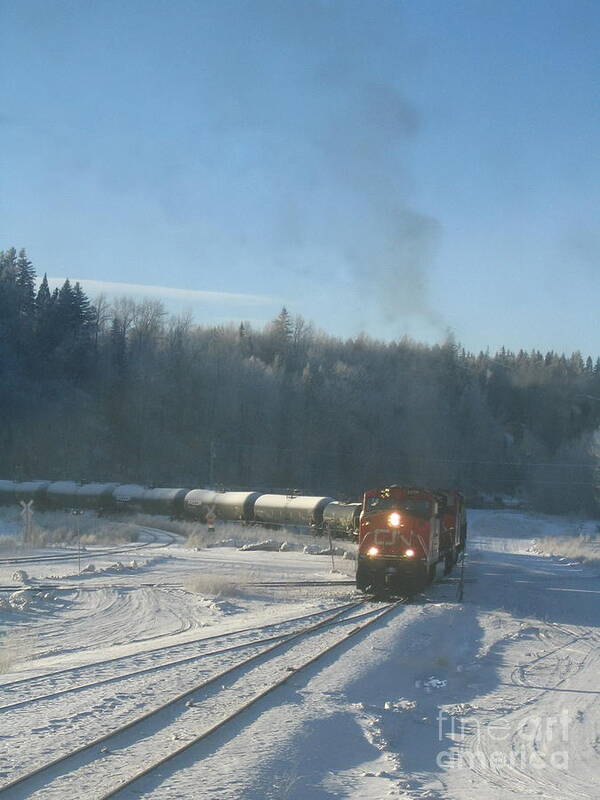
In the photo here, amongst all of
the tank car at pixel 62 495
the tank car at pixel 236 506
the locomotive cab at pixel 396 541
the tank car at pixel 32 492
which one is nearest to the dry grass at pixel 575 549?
the locomotive cab at pixel 396 541

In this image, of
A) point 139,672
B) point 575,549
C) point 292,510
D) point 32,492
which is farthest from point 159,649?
point 32,492

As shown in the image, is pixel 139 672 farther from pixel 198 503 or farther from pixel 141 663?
pixel 198 503

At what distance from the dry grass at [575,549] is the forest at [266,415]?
34.0 metres

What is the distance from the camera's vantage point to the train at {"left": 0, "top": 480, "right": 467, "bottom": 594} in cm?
2109

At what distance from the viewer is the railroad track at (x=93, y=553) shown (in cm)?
2973

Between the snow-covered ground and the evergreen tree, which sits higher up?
the evergreen tree

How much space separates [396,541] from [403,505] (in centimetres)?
115

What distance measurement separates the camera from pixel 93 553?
33.8m

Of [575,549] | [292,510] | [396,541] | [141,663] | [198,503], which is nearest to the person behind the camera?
[141,663]

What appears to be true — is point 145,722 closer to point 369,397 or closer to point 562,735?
point 562,735

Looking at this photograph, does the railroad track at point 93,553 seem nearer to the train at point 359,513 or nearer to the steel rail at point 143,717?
the train at point 359,513

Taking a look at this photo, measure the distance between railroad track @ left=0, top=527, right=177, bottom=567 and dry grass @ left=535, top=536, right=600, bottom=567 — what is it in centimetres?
1862

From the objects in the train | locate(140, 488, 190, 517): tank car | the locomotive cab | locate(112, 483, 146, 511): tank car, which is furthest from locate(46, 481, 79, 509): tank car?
the locomotive cab

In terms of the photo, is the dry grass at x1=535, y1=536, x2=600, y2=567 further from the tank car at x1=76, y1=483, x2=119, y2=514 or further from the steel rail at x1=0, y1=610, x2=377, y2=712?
the tank car at x1=76, y1=483, x2=119, y2=514
